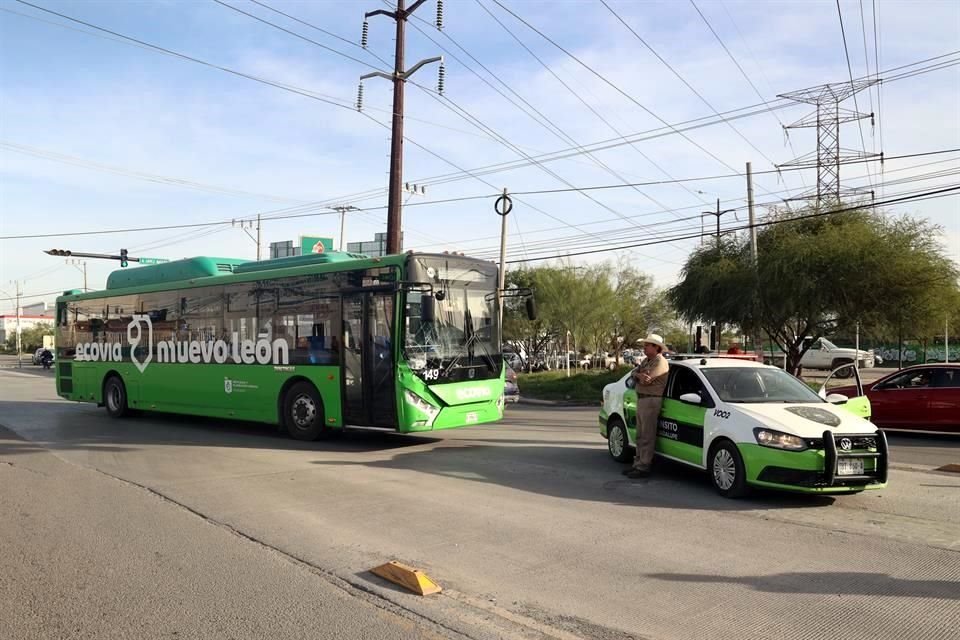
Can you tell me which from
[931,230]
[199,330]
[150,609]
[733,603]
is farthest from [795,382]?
[931,230]

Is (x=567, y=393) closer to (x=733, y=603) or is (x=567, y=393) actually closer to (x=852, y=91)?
(x=852, y=91)

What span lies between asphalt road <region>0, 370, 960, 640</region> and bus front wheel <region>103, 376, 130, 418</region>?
695 cm

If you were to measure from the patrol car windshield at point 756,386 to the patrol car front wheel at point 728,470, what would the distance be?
597 millimetres

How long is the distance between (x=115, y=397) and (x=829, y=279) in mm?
20505

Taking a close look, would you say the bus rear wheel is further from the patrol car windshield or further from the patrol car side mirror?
the patrol car side mirror

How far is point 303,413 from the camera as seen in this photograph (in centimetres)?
1340

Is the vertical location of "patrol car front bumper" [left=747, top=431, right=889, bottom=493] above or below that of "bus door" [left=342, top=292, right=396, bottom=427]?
below

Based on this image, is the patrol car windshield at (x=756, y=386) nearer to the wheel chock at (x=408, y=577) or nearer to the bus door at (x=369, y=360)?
Answer: the wheel chock at (x=408, y=577)

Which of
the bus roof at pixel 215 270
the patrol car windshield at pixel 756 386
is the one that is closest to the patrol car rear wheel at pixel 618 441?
the patrol car windshield at pixel 756 386

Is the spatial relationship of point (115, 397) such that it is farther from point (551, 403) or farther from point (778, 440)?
point (778, 440)

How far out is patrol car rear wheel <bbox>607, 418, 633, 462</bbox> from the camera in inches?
408

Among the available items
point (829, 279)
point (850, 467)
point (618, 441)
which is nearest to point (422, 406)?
point (618, 441)

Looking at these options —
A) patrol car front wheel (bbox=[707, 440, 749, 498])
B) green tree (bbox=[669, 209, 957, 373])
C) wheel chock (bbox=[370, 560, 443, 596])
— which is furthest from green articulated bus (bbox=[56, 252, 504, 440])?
green tree (bbox=[669, 209, 957, 373])

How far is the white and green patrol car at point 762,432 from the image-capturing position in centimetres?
765
